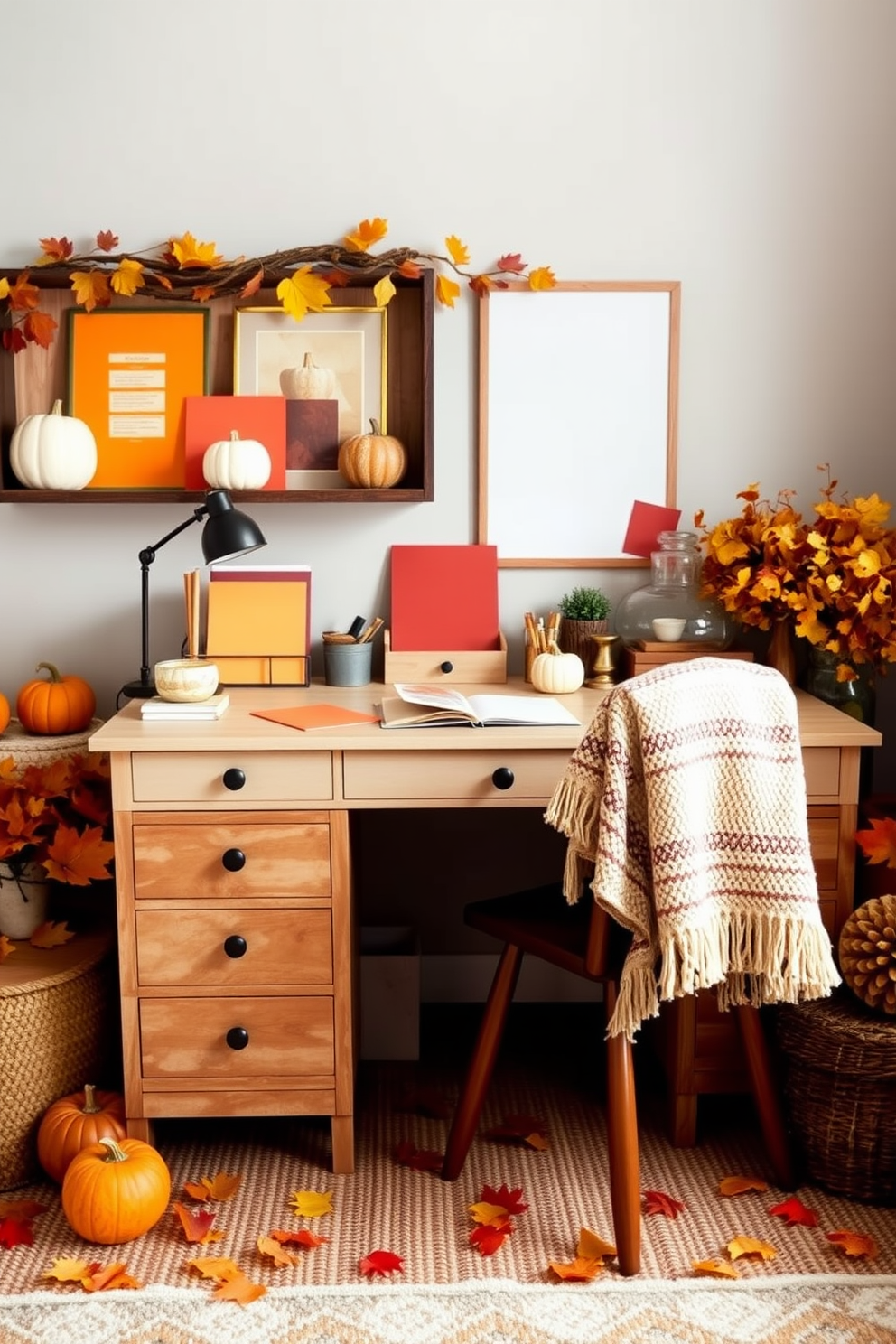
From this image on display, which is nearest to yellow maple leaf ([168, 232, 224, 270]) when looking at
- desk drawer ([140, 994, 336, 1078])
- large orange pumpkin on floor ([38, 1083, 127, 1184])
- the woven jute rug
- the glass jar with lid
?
the glass jar with lid

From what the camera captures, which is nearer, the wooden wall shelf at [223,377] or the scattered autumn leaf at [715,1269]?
the scattered autumn leaf at [715,1269]

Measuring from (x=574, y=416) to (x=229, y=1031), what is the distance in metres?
1.40

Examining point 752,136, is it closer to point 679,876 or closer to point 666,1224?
point 679,876

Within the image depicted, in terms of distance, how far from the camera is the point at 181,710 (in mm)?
2199

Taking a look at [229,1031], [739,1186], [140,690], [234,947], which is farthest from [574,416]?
[739,1186]

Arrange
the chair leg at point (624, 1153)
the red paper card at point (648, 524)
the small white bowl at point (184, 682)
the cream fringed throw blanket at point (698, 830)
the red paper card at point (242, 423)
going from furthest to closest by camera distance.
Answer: the red paper card at point (648, 524) < the red paper card at point (242, 423) < the small white bowl at point (184, 682) < the chair leg at point (624, 1153) < the cream fringed throw blanket at point (698, 830)

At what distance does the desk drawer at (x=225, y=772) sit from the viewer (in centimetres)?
209

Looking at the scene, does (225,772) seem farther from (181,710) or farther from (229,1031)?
(229,1031)

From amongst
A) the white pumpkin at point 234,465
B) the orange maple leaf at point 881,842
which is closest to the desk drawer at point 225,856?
the white pumpkin at point 234,465

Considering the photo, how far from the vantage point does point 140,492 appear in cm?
253

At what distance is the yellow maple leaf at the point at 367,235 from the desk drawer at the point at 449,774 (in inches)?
41.8

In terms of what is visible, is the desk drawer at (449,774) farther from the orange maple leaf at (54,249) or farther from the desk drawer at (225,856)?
the orange maple leaf at (54,249)

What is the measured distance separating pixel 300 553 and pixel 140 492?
352 millimetres

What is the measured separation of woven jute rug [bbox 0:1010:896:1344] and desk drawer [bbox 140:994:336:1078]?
0.21 metres
